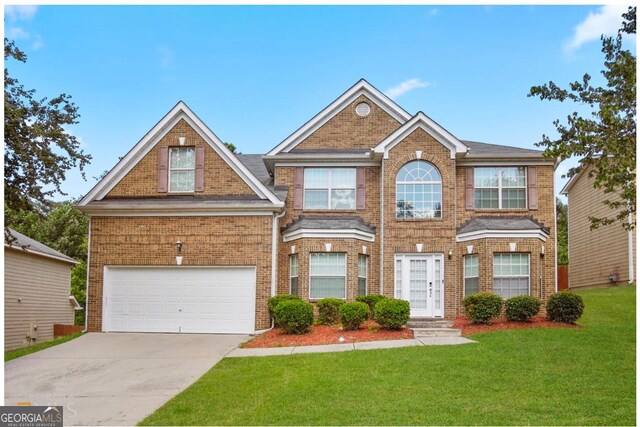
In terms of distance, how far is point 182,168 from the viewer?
67.2 feet

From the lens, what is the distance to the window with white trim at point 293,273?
20109 mm

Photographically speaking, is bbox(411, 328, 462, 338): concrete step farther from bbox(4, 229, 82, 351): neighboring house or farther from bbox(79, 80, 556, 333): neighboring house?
bbox(4, 229, 82, 351): neighboring house

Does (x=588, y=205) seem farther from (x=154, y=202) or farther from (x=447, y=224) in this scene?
(x=154, y=202)

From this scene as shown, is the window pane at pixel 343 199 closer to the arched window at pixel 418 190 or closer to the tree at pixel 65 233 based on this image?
the arched window at pixel 418 190

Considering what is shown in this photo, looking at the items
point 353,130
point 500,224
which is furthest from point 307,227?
point 500,224

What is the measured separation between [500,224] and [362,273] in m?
4.24

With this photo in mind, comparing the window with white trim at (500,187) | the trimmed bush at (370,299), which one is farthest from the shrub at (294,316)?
the window with white trim at (500,187)

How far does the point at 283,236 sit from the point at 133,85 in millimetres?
6082

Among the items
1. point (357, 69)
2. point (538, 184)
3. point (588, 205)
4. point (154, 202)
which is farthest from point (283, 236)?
point (588, 205)

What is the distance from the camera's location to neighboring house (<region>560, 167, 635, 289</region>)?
87.6 ft

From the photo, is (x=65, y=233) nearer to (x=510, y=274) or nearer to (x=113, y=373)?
(x=113, y=373)

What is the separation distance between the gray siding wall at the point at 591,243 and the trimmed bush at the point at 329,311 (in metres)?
12.8

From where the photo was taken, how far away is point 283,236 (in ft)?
67.3

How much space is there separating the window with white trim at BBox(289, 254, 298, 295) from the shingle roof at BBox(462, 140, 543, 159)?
5985 mm
